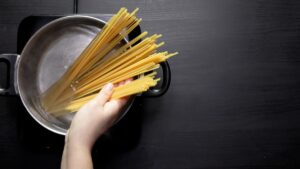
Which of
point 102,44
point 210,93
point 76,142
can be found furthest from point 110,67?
point 210,93

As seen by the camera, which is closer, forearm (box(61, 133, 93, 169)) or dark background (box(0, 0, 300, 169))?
forearm (box(61, 133, 93, 169))

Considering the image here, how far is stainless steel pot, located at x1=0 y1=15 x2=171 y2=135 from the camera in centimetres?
57

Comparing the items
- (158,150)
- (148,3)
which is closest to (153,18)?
(148,3)

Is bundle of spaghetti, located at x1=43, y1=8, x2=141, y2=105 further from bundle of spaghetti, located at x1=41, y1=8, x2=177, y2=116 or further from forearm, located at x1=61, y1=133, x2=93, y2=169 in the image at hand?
forearm, located at x1=61, y1=133, x2=93, y2=169

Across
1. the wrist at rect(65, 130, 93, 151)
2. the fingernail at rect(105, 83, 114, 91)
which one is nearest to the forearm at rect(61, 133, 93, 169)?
the wrist at rect(65, 130, 93, 151)

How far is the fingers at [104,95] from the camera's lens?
1.67ft

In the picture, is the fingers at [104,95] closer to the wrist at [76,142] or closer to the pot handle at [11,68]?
the wrist at [76,142]

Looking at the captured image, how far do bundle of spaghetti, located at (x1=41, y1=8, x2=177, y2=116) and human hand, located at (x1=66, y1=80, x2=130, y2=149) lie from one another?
0.02 meters

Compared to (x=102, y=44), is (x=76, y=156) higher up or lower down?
lower down

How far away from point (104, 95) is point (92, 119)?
0.04 m

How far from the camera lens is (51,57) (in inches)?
24.7

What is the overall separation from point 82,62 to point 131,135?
20 centimetres

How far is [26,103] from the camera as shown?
57 cm

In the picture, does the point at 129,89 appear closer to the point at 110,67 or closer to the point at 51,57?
the point at 110,67
